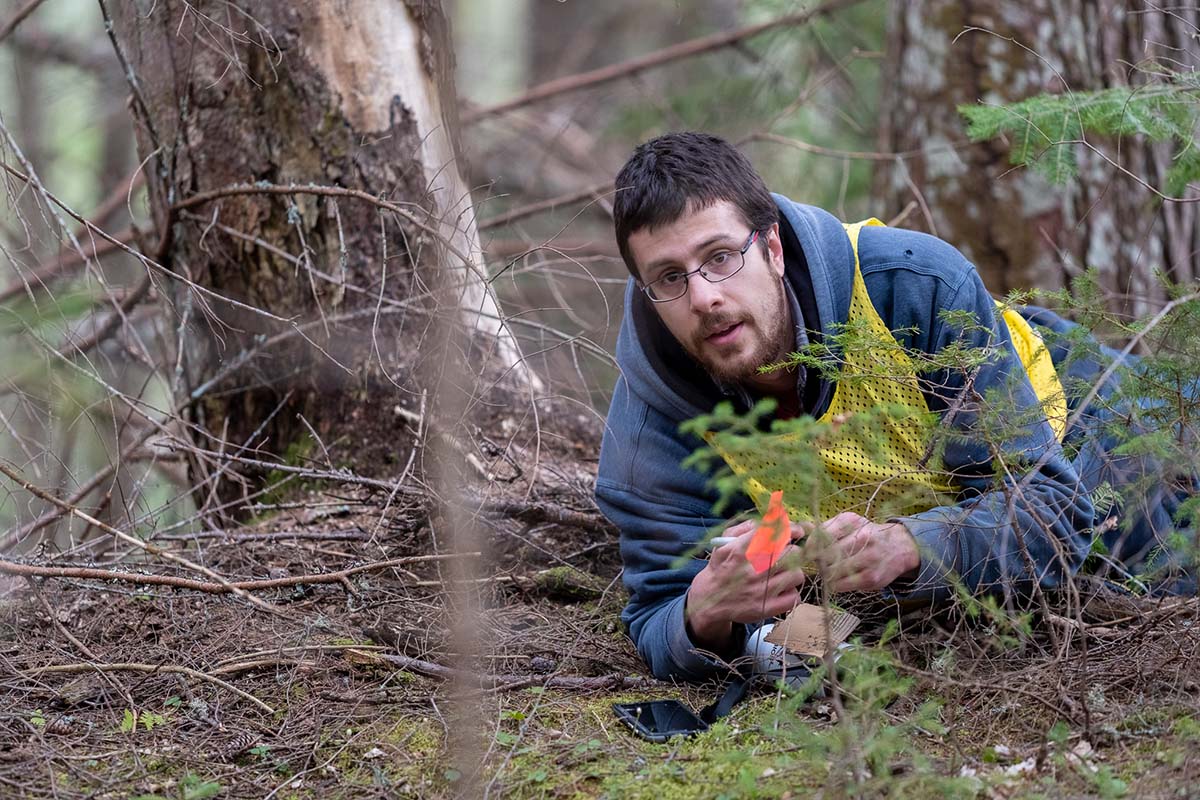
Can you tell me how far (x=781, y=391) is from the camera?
3.33 m

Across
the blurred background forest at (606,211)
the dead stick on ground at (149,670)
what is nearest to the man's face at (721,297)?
the blurred background forest at (606,211)

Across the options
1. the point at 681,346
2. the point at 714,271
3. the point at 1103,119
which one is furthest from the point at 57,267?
the point at 1103,119

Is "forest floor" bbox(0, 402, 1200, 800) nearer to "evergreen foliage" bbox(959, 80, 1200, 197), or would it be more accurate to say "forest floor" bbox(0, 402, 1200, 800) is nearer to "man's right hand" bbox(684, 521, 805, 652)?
"man's right hand" bbox(684, 521, 805, 652)

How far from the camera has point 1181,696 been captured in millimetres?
2336

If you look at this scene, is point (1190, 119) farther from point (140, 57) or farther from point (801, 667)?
point (140, 57)

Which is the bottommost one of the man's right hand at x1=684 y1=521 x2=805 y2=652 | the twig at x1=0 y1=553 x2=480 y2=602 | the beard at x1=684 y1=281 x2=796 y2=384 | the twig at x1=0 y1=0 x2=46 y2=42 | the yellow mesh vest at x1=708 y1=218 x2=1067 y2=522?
the man's right hand at x1=684 y1=521 x2=805 y2=652

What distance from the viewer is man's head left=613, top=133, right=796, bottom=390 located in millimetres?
3066

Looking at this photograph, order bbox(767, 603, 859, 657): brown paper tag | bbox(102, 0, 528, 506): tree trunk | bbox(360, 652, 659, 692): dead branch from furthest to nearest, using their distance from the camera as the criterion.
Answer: bbox(102, 0, 528, 506): tree trunk < bbox(360, 652, 659, 692): dead branch < bbox(767, 603, 859, 657): brown paper tag

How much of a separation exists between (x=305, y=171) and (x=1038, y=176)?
116 inches

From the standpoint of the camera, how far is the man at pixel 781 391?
2727mm

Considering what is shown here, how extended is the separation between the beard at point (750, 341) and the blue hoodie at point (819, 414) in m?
0.08

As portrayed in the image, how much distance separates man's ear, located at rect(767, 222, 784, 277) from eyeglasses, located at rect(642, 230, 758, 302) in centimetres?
7

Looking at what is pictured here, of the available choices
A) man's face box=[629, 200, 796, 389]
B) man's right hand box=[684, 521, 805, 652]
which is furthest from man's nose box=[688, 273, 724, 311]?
man's right hand box=[684, 521, 805, 652]

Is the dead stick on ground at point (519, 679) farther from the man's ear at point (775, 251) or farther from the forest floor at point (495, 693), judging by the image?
the man's ear at point (775, 251)
